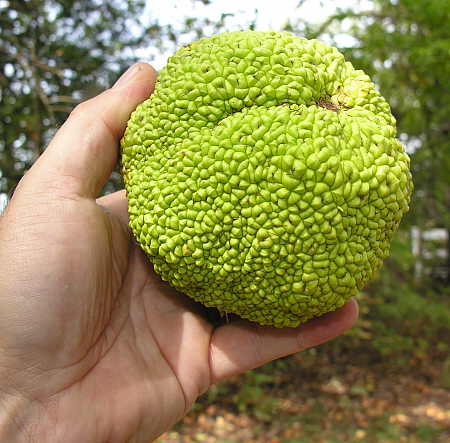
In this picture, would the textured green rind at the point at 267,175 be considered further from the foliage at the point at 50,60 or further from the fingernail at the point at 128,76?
the foliage at the point at 50,60

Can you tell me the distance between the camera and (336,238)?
183 centimetres

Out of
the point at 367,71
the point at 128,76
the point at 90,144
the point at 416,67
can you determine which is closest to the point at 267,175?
the point at 90,144

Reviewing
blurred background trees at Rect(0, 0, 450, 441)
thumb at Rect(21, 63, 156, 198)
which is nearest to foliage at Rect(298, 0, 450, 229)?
blurred background trees at Rect(0, 0, 450, 441)

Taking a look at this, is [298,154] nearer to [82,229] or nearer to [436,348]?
[82,229]

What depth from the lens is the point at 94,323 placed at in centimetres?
215

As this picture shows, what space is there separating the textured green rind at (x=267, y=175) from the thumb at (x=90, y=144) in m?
0.22

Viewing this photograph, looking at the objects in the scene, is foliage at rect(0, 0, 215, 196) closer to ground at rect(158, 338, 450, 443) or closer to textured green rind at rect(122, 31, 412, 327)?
textured green rind at rect(122, 31, 412, 327)

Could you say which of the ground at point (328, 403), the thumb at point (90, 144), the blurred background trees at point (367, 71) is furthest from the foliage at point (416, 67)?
the ground at point (328, 403)

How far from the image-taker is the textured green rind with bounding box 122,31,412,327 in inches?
70.1

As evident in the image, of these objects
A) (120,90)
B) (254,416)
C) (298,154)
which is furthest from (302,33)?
(254,416)

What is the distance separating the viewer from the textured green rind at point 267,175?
1780 mm

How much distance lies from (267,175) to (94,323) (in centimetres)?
109

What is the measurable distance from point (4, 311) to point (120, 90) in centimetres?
117

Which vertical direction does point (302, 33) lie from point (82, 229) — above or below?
above
